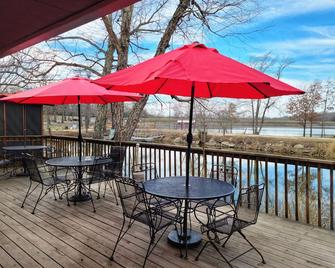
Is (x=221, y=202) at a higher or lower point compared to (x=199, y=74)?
lower

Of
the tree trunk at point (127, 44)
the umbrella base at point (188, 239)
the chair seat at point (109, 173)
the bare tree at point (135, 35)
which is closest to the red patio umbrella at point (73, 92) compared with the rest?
the chair seat at point (109, 173)

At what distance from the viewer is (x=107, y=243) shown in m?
3.28

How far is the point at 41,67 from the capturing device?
12891 millimetres

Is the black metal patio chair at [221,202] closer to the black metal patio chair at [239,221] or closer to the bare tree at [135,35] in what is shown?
the black metal patio chair at [239,221]

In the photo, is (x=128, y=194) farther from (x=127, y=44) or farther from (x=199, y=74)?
(x=127, y=44)

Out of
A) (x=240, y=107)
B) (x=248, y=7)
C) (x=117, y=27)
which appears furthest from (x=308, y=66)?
(x=117, y=27)

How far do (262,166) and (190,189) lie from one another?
501 cm

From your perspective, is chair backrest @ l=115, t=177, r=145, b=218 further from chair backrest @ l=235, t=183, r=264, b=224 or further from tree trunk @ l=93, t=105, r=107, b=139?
tree trunk @ l=93, t=105, r=107, b=139

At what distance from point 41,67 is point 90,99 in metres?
8.76

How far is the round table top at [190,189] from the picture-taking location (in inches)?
113

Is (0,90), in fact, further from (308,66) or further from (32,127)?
(308,66)

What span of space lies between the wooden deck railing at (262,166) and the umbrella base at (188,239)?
117 cm

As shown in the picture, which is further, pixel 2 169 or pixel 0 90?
pixel 0 90

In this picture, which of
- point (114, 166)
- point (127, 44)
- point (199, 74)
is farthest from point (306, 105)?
point (199, 74)
